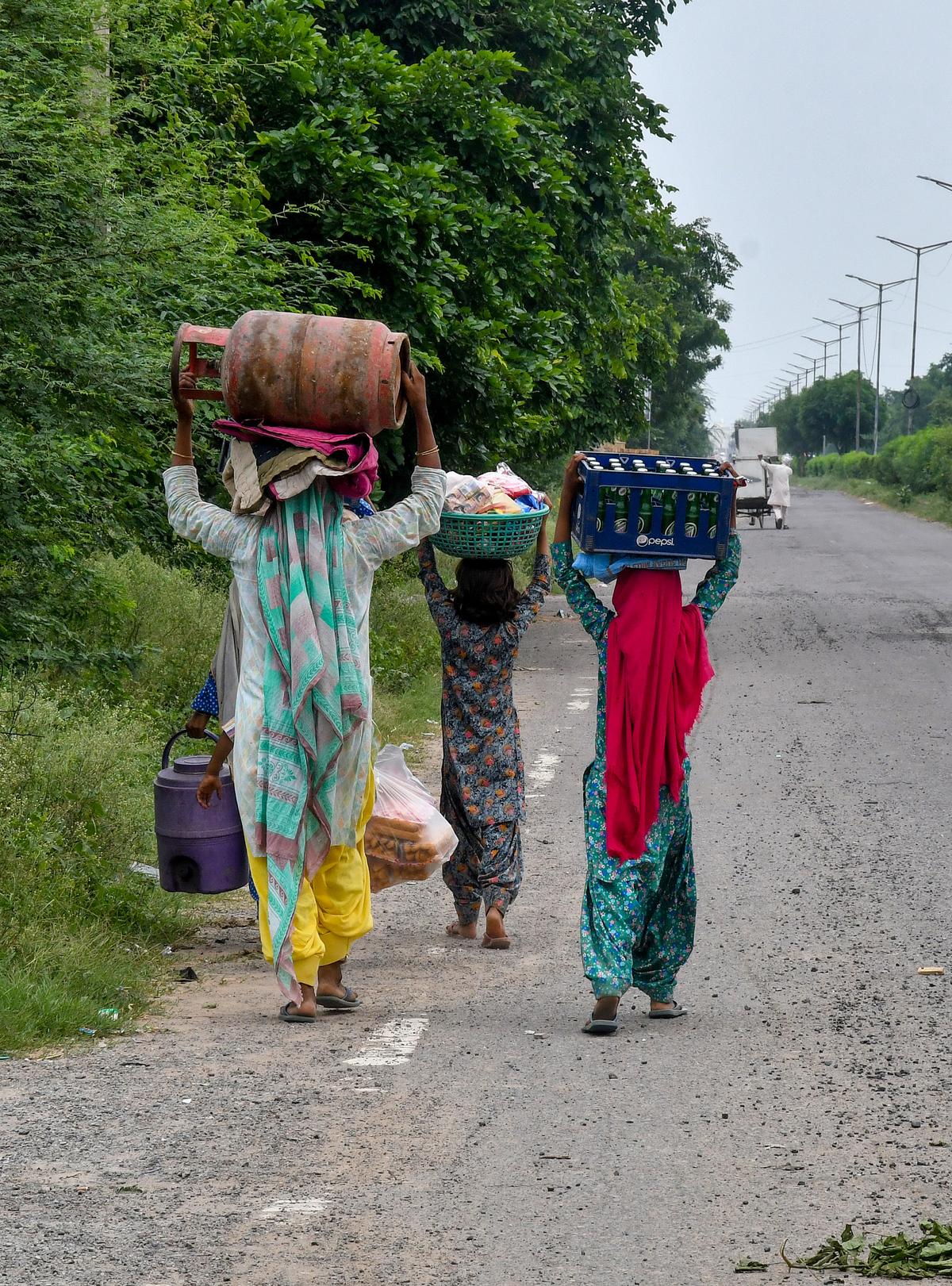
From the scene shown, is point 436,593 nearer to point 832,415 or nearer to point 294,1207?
point 294,1207

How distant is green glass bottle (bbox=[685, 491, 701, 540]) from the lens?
17.8 ft

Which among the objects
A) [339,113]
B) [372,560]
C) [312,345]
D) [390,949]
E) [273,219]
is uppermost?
[339,113]

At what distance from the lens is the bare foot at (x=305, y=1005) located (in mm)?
5449

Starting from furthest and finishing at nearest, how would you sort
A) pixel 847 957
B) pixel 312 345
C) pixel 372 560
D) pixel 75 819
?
pixel 75 819 < pixel 847 957 < pixel 372 560 < pixel 312 345

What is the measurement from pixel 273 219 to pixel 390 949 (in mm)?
7553

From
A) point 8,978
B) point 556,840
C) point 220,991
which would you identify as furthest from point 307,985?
point 556,840

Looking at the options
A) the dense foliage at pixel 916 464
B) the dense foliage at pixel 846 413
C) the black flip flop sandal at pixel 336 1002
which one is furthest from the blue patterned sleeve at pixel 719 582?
the dense foliage at pixel 846 413

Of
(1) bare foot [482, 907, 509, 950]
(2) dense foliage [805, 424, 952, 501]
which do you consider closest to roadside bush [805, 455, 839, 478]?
(2) dense foliage [805, 424, 952, 501]

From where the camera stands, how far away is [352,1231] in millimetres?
3715

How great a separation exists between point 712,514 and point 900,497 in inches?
1989

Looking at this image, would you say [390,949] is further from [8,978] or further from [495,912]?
[8,978]

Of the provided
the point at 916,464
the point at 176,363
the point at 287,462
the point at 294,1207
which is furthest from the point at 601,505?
the point at 916,464

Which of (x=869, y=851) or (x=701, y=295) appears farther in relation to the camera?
(x=701, y=295)

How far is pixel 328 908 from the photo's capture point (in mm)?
5582
